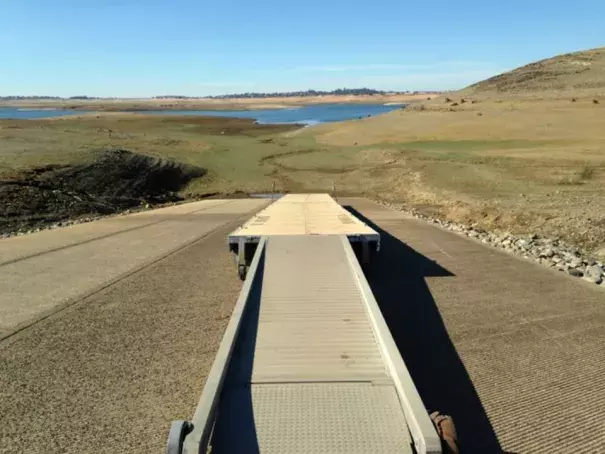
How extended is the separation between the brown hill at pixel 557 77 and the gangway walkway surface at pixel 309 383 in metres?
65.6

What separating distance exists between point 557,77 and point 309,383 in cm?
8329

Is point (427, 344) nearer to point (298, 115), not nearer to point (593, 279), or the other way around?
point (593, 279)

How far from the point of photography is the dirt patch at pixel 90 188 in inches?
888

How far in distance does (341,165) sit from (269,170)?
5279 millimetres

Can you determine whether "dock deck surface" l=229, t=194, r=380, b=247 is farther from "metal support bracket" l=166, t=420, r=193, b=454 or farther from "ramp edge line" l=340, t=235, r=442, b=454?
"metal support bracket" l=166, t=420, r=193, b=454

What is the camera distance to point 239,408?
562cm

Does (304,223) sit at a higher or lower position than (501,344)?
higher

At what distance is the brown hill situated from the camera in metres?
71.7

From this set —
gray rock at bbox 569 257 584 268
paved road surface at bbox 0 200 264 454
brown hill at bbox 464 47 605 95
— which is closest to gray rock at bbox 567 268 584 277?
gray rock at bbox 569 257 584 268

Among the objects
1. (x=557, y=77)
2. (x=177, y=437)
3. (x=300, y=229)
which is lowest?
(x=300, y=229)

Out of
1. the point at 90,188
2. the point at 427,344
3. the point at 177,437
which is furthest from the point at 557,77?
the point at 177,437

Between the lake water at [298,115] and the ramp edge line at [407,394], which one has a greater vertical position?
the ramp edge line at [407,394]

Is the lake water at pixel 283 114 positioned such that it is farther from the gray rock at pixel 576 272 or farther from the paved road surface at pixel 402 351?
the paved road surface at pixel 402 351

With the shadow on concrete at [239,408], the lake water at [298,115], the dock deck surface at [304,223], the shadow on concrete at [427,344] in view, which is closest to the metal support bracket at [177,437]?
the shadow on concrete at [239,408]
